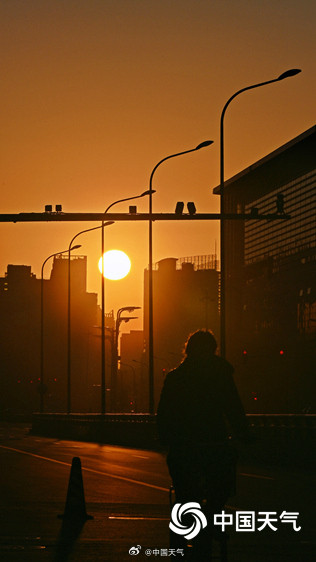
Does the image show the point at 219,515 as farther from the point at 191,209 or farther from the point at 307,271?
the point at 307,271

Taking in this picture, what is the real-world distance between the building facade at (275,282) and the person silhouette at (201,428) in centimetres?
10712

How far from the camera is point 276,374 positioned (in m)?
132

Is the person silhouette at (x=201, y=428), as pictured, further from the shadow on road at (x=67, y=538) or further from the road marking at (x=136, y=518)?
the road marking at (x=136, y=518)

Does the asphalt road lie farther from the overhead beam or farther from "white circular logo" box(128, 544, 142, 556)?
the overhead beam

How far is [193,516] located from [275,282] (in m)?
121

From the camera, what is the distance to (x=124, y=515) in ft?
46.6

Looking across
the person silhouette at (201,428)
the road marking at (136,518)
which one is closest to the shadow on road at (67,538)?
the road marking at (136,518)

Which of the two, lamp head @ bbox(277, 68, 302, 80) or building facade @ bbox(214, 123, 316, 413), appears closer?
lamp head @ bbox(277, 68, 302, 80)

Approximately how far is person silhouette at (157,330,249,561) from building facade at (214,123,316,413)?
107 m

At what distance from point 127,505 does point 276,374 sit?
118 metres

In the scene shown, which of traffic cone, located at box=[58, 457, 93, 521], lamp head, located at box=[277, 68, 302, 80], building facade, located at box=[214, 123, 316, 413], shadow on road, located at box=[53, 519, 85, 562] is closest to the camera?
shadow on road, located at box=[53, 519, 85, 562]

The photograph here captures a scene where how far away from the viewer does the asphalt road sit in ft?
35.6

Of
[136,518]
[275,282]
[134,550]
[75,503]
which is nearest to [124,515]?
[136,518]

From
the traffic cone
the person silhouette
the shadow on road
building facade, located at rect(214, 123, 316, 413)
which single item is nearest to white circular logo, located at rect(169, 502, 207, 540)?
the person silhouette
